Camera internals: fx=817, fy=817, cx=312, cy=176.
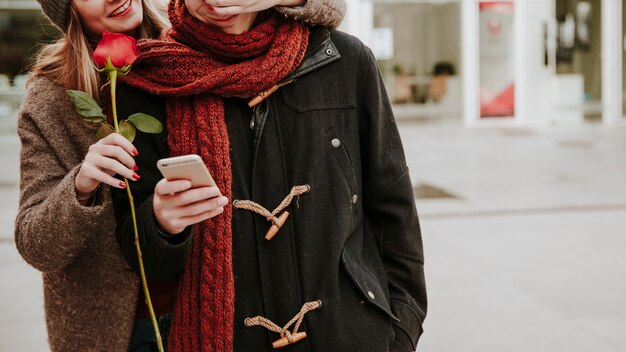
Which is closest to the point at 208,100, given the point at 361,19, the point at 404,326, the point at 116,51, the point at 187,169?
the point at 116,51

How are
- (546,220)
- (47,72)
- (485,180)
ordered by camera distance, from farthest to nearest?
(485,180) < (546,220) < (47,72)

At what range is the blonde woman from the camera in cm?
160

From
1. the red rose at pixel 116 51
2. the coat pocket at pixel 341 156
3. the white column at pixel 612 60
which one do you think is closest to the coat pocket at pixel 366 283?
the coat pocket at pixel 341 156

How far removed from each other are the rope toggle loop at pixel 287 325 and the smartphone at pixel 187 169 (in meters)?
0.36

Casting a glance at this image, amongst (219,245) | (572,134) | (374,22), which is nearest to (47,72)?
(219,245)

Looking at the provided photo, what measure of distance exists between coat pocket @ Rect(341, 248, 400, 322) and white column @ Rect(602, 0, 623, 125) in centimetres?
1586

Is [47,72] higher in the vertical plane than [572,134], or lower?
higher

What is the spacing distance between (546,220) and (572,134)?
776 cm

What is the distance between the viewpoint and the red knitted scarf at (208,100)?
63.0 inches

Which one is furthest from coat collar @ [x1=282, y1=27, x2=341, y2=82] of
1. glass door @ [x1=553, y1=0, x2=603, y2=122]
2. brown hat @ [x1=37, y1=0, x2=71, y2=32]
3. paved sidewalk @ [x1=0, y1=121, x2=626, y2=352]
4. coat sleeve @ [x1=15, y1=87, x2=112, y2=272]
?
glass door @ [x1=553, y1=0, x2=603, y2=122]

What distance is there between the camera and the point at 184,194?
1.39m

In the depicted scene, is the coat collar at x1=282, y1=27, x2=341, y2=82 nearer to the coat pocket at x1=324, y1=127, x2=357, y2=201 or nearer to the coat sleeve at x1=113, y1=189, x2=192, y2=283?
the coat pocket at x1=324, y1=127, x2=357, y2=201

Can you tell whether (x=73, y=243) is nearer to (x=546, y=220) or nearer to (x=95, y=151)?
(x=95, y=151)

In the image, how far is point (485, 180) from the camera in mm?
8961
